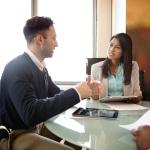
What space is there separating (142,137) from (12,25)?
3545mm

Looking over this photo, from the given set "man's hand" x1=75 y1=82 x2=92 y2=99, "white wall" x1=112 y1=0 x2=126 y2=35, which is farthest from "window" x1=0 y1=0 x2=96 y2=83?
"man's hand" x1=75 y1=82 x2=92 y2=99

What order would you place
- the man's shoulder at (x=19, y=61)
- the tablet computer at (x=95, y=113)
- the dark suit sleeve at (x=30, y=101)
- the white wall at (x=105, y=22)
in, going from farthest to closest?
1. the white wall at (x=105, y=22)
2. the tablet computer at (x=95, y=113)
3. the man's shoulder at (x=19, y=61)
4. the dark suit sleeve at (x=30, y=101)

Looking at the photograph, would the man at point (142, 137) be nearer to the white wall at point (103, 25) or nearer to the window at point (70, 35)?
the white wall at point (103, 25)

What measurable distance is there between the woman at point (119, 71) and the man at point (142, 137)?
3.85ft

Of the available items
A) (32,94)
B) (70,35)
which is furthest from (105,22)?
(32,94)

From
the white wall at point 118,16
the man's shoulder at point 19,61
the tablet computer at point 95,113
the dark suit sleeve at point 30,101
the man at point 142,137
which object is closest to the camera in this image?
the man at point 142,137

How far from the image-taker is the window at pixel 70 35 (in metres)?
4.36

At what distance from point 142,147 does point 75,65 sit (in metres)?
3.29

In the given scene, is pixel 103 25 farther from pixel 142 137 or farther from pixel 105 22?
pixel 142 137

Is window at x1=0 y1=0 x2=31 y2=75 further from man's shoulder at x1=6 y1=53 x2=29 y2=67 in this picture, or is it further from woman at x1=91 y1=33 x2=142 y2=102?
man's shoulder at x1=6 y1=53 x2=29 y2=67

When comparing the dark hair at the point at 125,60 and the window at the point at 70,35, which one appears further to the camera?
the window at the point at 70,35

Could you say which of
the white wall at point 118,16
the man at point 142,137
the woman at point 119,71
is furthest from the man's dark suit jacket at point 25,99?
the white wall at point 118,16

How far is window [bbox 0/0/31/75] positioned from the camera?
4.37 m

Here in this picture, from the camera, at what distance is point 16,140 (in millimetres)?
1555
